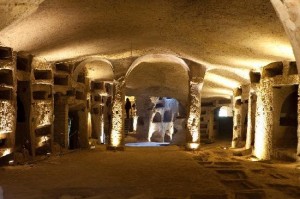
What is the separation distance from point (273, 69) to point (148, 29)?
12.9ft

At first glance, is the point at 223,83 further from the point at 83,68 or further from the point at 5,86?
the point at 5,86

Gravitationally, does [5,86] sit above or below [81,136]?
above

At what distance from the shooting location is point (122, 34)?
7.40 meters

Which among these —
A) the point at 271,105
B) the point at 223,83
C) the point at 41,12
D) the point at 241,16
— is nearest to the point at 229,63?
the point at 271,105

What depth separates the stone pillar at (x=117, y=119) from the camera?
10.7 meters

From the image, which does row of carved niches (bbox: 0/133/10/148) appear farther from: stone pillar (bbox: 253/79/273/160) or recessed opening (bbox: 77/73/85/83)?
stone pillar (bbox: 253/79/273/160)

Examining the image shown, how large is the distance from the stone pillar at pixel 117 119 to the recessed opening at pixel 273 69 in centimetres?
467

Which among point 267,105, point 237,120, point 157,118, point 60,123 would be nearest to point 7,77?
point 60,123

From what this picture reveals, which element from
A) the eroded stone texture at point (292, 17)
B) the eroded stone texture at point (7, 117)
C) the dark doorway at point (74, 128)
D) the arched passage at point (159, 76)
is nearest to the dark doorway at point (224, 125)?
the arched passage at point (159, 76)

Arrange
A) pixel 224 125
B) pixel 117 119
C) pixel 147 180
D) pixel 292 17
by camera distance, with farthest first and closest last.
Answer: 1. pixel 224 125
2. pixel 117 119
3. pixel 147 180
4. pixel 292 17

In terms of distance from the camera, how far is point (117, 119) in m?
10.7

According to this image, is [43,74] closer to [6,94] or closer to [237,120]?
[6,94]

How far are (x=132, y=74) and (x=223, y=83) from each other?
13.2ft

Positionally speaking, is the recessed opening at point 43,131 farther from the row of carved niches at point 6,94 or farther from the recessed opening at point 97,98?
the recessed opening at point 97,98
